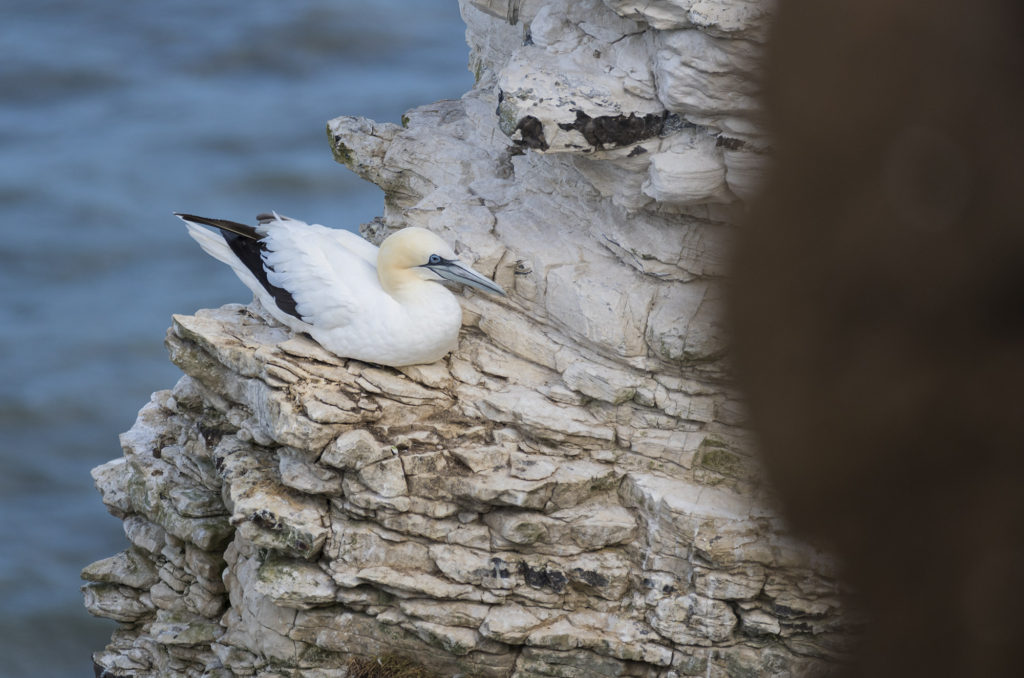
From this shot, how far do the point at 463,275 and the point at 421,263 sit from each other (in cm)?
16

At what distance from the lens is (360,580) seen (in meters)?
3.85

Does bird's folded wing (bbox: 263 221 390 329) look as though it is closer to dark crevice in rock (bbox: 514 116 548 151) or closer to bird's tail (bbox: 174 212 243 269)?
bird's tail (bbox: 174 212 243 269)

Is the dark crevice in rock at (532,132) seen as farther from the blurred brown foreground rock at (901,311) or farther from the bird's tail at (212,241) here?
the blurred brown foreground rock at (901,311)

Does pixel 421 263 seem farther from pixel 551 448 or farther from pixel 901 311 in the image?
pixel 901 311

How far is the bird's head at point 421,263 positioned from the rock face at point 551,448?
0.23 metres

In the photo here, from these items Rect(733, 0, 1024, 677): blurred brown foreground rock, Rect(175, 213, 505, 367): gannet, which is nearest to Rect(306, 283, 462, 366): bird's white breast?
Rect(175, 213, 505, 367): gannet

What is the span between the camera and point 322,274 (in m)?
3.91

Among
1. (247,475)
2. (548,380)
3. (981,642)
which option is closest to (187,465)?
(247,475)

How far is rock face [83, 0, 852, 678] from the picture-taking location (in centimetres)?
355

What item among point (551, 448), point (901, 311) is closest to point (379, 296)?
point (551, 448)

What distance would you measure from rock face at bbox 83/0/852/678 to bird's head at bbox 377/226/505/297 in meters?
0.23

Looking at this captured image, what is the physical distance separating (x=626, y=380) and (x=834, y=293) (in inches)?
125

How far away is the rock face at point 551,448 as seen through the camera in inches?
140

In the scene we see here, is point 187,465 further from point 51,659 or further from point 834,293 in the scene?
point 834,293
